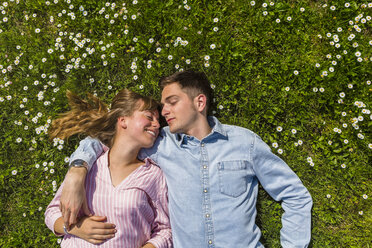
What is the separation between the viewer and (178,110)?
3.47 m

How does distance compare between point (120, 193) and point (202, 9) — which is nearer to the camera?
point (120, 193)

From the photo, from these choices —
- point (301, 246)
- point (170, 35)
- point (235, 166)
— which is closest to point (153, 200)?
point (235, 166)

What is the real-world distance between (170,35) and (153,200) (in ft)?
7.82

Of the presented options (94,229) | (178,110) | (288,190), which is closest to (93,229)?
(94,229)

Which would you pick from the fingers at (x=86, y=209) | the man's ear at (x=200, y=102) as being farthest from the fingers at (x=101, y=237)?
the man's ear at (x=200, y=102)

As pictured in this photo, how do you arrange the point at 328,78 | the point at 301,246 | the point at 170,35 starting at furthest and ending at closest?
the point at 170,35
the point at 328,78
the point at 301,246

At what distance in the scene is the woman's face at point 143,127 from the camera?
11.4 feet

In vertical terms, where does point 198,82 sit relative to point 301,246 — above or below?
above

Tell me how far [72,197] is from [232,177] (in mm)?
1870

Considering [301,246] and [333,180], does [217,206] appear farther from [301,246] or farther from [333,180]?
[333,180]

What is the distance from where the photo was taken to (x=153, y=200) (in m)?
3.67

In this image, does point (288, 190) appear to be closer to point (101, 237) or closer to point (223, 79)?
point (223, 79)

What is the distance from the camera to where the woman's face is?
3.48 m

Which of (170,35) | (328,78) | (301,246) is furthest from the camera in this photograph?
(170,35)
